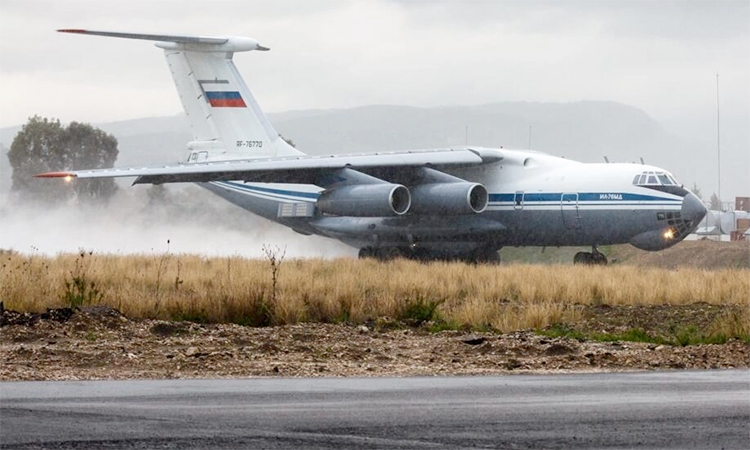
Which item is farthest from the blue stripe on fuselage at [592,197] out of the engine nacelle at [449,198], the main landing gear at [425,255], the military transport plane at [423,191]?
the main landing gear at [425,255]

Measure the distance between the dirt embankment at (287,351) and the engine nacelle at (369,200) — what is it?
16.1 metres

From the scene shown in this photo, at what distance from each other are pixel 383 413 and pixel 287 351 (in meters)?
5.32

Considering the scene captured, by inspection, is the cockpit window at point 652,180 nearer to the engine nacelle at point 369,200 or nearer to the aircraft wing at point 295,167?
the aircraft wing at point 295,167

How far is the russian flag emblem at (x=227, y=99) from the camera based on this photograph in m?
40.1

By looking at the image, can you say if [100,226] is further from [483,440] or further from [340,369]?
[483,440]

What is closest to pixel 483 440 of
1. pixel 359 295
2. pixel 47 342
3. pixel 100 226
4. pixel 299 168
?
pixel 47 342

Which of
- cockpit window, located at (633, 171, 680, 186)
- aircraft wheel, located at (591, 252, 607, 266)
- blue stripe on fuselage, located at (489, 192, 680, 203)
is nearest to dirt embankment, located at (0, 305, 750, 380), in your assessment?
blue stripe on fuselage, located at (489, 192, 680, 203)

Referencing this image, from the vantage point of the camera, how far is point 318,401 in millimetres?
10195

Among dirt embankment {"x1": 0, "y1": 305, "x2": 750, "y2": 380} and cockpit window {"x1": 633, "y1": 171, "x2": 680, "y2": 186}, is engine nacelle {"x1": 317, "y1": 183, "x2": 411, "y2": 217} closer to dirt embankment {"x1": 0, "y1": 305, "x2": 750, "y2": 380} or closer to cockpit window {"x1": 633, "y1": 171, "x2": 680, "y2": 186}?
cockpit window {"x1": 633, "y1": 171, "x2": 680, "y2": 186}

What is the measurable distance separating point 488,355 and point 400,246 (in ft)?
73.8

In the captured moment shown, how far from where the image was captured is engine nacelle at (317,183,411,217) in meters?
34.0

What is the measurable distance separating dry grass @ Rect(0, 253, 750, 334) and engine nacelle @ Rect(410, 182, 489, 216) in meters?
2.58

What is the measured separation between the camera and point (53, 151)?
262 feet

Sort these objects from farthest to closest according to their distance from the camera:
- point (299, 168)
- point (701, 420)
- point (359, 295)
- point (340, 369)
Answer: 1. point (299, 168)
2. point (359, 295)
3. point (340, 369)
4. point (701, 420)
